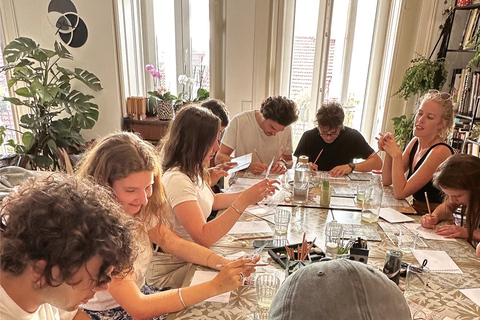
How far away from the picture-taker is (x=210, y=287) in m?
1.00

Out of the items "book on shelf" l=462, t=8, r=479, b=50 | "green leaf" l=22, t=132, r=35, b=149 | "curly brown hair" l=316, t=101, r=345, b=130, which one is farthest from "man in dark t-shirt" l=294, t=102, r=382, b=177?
"green leaf" l=22, t=132, r=35, b=149

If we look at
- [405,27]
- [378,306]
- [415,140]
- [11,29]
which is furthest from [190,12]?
[378,306]

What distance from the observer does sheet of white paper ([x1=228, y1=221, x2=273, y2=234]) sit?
145 centimetres

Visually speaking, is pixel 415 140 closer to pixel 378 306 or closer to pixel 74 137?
pixel 378 306

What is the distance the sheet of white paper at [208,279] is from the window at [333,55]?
114 inches

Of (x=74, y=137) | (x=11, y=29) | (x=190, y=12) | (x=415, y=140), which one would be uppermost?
(x=190, y=12)

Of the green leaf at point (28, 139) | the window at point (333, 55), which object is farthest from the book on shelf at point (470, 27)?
the green leaf at point (28, 139)

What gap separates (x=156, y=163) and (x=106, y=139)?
200 millimetres

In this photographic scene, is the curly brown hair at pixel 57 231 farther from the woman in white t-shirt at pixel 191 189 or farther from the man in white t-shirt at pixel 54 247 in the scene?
the woman in white t-shirt at pixel 191 189

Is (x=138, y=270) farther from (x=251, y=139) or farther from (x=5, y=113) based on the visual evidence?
(x=5, y=113)

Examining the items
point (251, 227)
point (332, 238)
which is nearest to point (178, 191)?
point (251, 227)

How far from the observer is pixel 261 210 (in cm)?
167

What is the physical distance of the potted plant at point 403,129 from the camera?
3.14 meters

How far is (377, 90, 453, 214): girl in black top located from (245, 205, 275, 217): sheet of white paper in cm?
84
